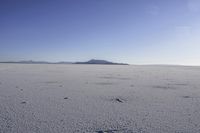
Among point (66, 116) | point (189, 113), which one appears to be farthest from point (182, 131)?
point (66, 116)

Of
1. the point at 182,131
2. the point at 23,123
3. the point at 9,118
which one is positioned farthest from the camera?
the point at 9,118

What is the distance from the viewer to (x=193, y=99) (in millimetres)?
6469

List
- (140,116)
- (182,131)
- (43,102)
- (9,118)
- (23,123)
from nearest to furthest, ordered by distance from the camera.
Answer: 1. (182,131)
2. (23,123)
3. (9,118)
4. (140,116)
5. (43,102)

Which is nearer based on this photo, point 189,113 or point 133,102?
point 189,113

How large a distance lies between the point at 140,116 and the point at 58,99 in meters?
2.70

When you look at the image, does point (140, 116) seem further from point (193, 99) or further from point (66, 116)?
point (193, 99)

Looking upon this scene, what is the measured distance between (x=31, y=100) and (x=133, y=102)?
2904mm

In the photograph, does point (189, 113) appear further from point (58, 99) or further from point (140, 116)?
point (58, 99)

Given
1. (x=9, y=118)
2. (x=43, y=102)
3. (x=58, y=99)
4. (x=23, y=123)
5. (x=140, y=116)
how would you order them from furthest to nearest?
(x=58, y=99) → (x=43, y=102) → (x=140, y=116) → (x=9, y=118) → (x=23, y=123)

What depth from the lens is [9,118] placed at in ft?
14.1

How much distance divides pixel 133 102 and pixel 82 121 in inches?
87.2

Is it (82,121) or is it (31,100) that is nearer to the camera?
(82,121)

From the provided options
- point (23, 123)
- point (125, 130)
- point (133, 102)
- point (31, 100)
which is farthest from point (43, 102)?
point (125, 130)

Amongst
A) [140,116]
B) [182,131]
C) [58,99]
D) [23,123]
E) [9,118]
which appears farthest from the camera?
[58,99]
